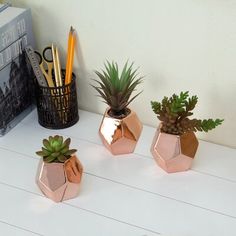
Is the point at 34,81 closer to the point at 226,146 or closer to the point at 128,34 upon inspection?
the point at 128,34

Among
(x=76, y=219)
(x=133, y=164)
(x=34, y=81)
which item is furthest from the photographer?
(x=34, y=81)

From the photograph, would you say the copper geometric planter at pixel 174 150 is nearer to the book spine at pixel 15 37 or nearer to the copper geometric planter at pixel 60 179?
the copper geometric planter at pixel 60 179

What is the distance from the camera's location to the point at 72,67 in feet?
3.50

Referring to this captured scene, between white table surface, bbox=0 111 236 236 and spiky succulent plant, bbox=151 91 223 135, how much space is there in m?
0.08

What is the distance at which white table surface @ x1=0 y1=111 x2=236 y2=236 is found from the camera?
32.4 inches

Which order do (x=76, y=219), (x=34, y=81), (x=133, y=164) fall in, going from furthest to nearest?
(x=34, y=81) < (x=133, y=164) < (x=76, y=219)

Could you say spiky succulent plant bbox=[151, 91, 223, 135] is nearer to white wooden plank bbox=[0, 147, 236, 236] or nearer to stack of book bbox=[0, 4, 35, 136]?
white wooden plank bbox=[0, 147, 236, 236]

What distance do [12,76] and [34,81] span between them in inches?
1.7

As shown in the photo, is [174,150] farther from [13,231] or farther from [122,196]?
[13,231]

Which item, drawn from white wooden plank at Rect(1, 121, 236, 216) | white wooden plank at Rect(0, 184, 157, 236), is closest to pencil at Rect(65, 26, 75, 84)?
white wooden plank at Rect(1, 121, 236, 216)

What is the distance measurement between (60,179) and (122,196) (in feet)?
0.32

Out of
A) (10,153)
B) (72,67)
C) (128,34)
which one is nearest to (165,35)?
(128,34)

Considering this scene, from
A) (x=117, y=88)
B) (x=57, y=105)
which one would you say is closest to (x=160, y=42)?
(x=117, y=88)

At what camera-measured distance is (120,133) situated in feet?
3.16
